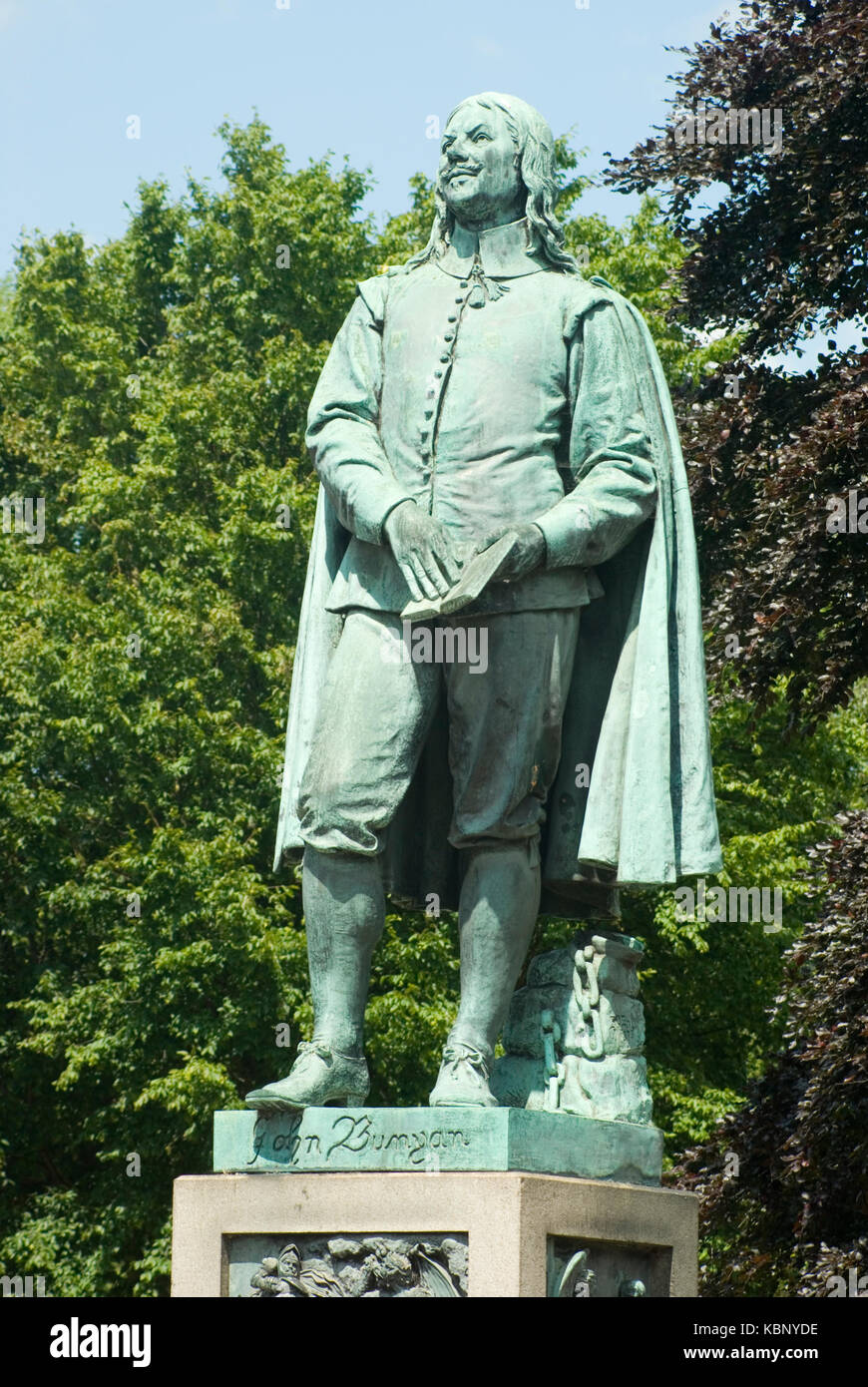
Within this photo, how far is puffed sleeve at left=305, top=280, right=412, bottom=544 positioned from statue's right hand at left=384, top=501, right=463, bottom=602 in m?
0.07

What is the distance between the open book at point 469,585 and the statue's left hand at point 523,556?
2 centimetres

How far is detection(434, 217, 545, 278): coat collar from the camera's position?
267 inches

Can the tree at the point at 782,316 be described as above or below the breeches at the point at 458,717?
above

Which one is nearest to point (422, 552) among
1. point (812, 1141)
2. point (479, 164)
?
point (479, 164)

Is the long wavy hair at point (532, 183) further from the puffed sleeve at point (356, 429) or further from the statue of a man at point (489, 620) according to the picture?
the puffed sleeve at point (356, 429)

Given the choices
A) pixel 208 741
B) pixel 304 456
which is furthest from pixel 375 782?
pixel 304 456

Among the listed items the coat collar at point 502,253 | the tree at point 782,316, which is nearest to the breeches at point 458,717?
the coat collar at point 502,253

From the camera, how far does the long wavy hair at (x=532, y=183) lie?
6.71 m

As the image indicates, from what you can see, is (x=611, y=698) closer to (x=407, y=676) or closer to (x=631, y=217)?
(x=407, y=676)

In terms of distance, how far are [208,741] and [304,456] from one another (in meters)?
4.60

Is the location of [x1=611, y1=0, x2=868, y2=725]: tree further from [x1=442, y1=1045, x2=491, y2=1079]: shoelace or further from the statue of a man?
[x1=442, y1=1045, x2=491, y2=1079]: shoelace

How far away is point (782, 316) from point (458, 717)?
11213mm

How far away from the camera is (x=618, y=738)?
646 cm

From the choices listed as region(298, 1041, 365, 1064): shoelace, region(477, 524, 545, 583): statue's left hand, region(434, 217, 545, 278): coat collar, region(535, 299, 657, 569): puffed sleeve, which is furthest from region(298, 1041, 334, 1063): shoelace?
region(434, 217, 545, 278): coat collar
